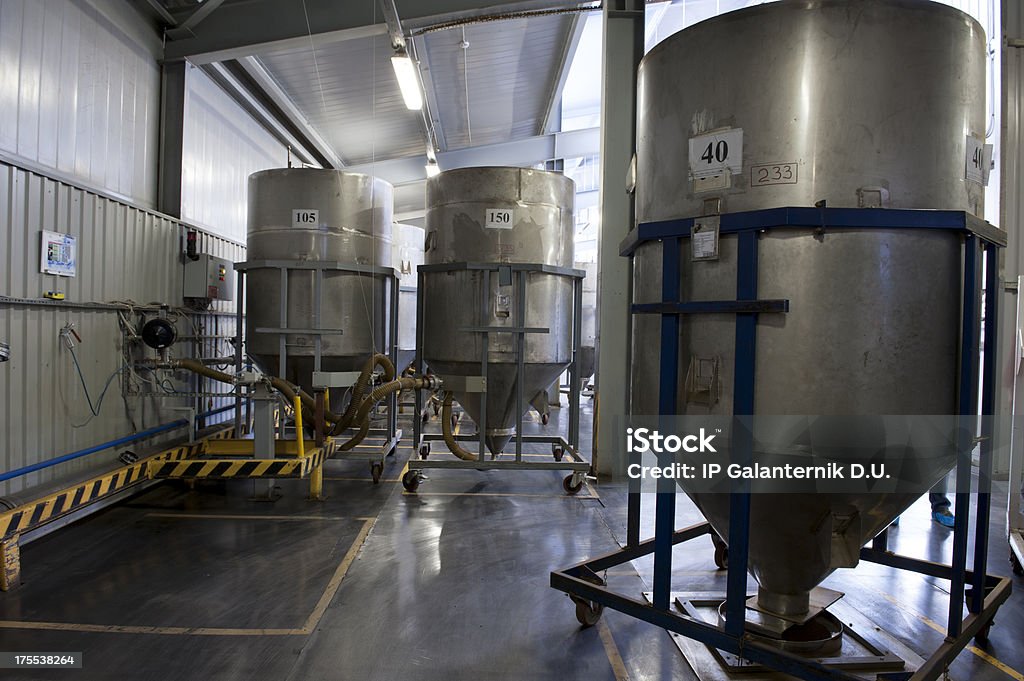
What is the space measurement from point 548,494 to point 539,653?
321 centimetres

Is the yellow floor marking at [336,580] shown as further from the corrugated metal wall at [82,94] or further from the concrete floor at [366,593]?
the corrugated metal wall at [82,94]

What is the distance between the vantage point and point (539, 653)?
317 cm

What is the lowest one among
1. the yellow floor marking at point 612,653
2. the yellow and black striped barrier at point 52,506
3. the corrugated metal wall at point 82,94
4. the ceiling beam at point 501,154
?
the yellow floor marking at point 612,653

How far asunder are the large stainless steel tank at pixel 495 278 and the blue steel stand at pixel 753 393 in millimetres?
3014

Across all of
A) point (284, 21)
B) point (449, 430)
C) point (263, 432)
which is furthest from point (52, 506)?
point (284, 21)

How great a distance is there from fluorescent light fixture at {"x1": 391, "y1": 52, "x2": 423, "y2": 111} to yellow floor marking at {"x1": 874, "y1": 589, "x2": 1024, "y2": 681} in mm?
6711

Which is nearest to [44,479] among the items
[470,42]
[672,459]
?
[672,459]

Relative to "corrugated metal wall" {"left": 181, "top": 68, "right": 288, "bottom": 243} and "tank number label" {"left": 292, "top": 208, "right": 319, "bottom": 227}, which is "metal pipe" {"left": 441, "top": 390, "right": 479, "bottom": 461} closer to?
"tank number label" {"left": 292, "top": 208, "right": 319, "bottom": 227}

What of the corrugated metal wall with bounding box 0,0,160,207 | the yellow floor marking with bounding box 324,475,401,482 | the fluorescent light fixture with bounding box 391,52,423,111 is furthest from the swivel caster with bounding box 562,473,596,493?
the corrugated metal wall with bounding box 0,0,160,207

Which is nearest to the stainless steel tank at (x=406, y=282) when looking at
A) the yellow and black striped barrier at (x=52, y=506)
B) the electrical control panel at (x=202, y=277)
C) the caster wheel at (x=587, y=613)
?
the electrical control panel at (x=202, y=277)

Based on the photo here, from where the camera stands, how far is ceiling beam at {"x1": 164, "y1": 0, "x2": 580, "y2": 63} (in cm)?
736

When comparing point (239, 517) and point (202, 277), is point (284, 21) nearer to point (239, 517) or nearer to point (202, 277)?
point (202, 277)

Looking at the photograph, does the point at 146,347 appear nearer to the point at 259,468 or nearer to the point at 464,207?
the point at 259,468

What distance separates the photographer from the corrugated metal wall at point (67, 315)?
4.62 m
